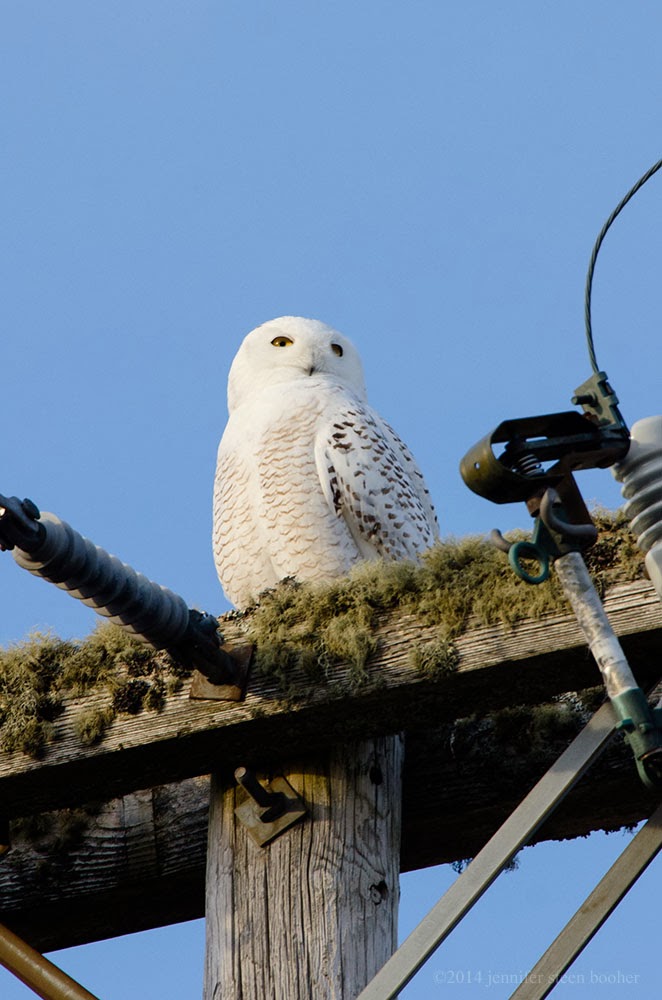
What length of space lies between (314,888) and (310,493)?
1968 millimetres

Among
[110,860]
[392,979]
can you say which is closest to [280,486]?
[110,860]

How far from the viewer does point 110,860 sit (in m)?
3.07

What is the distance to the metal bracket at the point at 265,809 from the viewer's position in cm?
265

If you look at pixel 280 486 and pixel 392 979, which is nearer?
pixel 392 979

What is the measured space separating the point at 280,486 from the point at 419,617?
182 centimetres

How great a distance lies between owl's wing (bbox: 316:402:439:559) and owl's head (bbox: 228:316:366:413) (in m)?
0.53

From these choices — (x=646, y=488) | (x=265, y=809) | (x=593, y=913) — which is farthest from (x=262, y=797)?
(x=646, y=488)

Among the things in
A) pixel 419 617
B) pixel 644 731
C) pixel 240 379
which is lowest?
pixel 644 731

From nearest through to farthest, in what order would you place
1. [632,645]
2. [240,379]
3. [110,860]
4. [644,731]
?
[644,731] → [632,645] → [110,860] → [240,379]

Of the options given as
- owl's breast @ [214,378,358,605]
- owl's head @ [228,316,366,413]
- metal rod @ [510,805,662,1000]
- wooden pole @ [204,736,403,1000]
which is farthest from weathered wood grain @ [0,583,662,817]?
owl's head @ [228,316,366,413]

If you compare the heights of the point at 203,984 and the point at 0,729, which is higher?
the point at 0,729

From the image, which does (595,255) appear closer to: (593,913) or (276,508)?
(593,913)

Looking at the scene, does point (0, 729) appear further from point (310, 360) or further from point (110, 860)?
point (310, 360)

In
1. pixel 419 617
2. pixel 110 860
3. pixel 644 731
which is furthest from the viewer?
pixel 110 860
